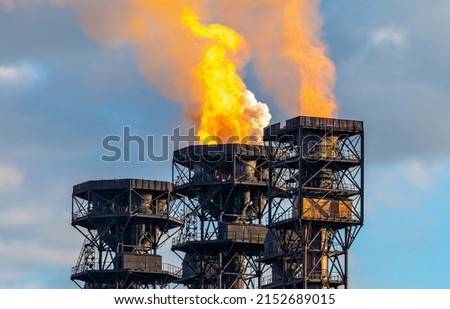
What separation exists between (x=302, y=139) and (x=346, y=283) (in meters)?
14.0

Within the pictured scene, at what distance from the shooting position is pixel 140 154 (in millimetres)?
186375

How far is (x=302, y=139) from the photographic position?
6954 inches

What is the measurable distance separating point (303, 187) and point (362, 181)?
18.7 ft
